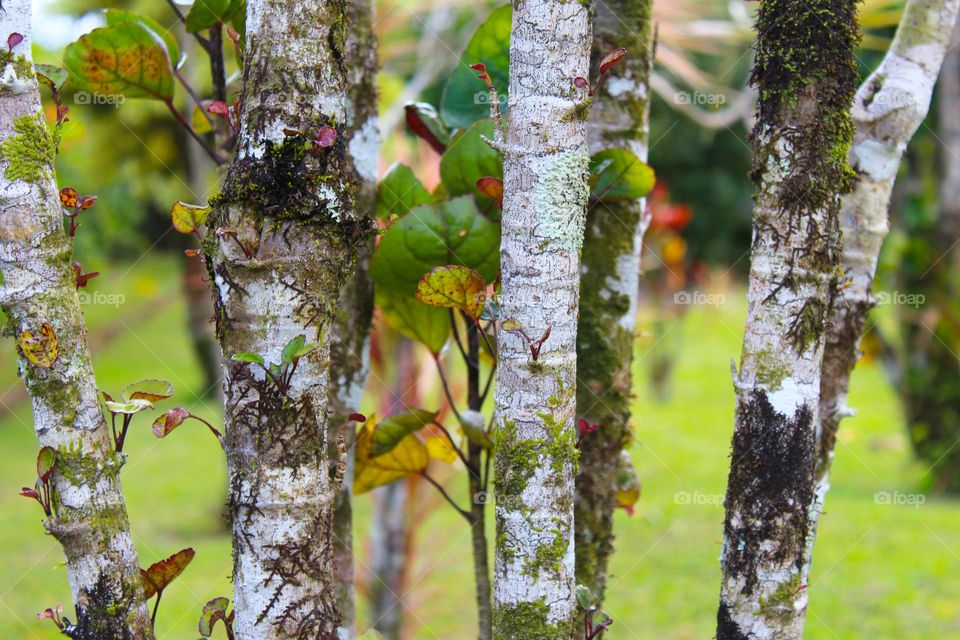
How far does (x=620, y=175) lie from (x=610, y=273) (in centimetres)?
28

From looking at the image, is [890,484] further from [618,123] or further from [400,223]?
[400,223]

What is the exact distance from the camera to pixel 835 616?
4.06 metres

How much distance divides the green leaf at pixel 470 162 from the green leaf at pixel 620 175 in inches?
7.7

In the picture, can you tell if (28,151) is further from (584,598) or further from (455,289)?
(584,598)

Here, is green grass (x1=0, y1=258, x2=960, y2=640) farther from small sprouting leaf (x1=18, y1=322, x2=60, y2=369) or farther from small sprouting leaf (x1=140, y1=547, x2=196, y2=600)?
small sprouting leaf (x1=18, y1=322, x2=60, y2=369)

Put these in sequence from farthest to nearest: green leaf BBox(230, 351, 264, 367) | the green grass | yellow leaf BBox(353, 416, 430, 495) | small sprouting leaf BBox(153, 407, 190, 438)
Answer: the green grass
yellow leaf BBox(353, 416, 430, 495)
small sprouting leaf BBox(153, 407, 190, 438)
green leaf BBox(230, 351, 264, 367)

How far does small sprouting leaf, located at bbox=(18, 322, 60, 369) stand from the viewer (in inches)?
45.5

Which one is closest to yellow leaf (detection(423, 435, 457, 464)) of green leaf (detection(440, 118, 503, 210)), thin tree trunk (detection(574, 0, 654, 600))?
thin tree trunk (detection(574, 0, 654, 600))

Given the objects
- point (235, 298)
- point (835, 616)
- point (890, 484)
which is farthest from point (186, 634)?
point (890, 484)

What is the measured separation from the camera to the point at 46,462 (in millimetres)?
1167

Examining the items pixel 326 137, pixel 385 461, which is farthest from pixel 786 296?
pixel 385 461

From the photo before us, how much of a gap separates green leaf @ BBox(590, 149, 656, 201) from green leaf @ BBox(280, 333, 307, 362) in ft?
2.20

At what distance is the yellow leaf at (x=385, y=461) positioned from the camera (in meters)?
1.67

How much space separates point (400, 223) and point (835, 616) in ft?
11.7
